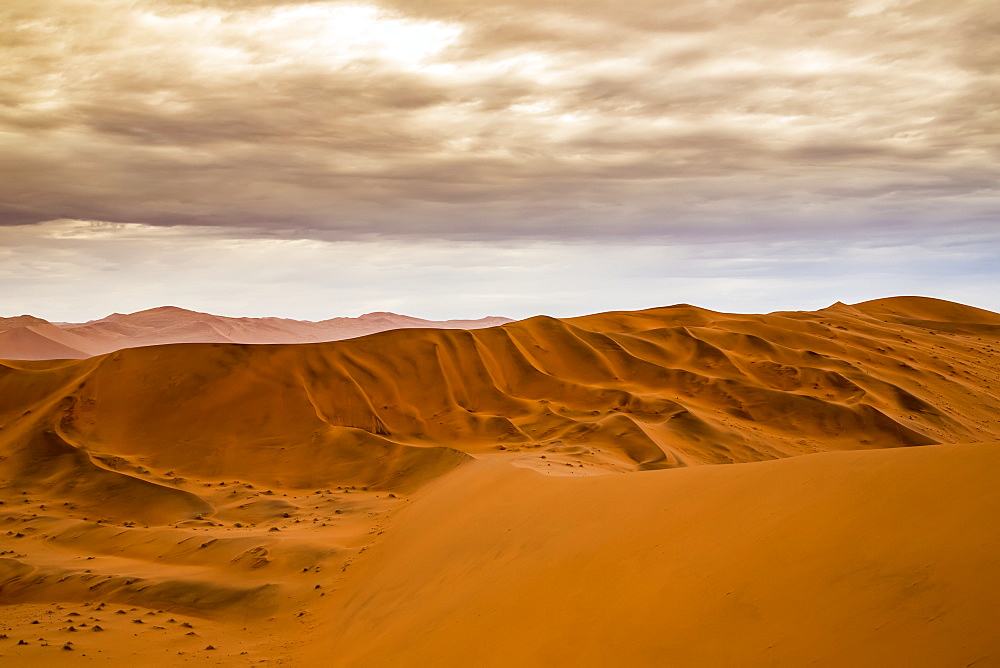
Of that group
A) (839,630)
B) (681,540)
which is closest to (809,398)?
(681,540)

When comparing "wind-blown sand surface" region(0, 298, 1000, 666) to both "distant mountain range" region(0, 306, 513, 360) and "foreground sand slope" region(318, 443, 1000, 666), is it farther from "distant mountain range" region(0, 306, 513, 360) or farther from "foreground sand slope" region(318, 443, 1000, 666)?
"distant mountain range" region(0, 306, 513, 360)

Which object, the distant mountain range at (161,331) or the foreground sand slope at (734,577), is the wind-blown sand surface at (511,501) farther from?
the distant mountain range at (161,331)

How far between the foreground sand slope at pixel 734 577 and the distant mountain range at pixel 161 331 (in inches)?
2799

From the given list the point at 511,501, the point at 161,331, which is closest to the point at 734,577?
the point at 511,501

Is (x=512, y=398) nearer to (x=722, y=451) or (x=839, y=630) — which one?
(x=722, y=451)

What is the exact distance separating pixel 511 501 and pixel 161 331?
96.4 m

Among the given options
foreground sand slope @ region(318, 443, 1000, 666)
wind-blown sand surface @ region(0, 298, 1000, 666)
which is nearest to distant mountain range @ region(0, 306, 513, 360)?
wind-blown sand surface @ region(0, 298, 1000, 666)

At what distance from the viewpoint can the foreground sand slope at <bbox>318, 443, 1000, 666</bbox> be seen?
10.1 feet

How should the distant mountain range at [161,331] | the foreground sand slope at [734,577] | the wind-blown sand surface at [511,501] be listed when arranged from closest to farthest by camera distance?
the foreground sand slope at [734,577]
the wind-blown sand surface at [511,501]
the distant mountain range at [161,331]

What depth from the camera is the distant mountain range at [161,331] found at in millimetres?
74438

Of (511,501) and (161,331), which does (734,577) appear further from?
(161,331)

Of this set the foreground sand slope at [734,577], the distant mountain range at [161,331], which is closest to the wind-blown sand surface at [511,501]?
the foreground sand slope at [734,577]

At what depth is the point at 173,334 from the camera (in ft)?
304

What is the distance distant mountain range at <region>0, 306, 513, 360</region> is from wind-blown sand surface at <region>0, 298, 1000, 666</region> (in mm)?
55379
